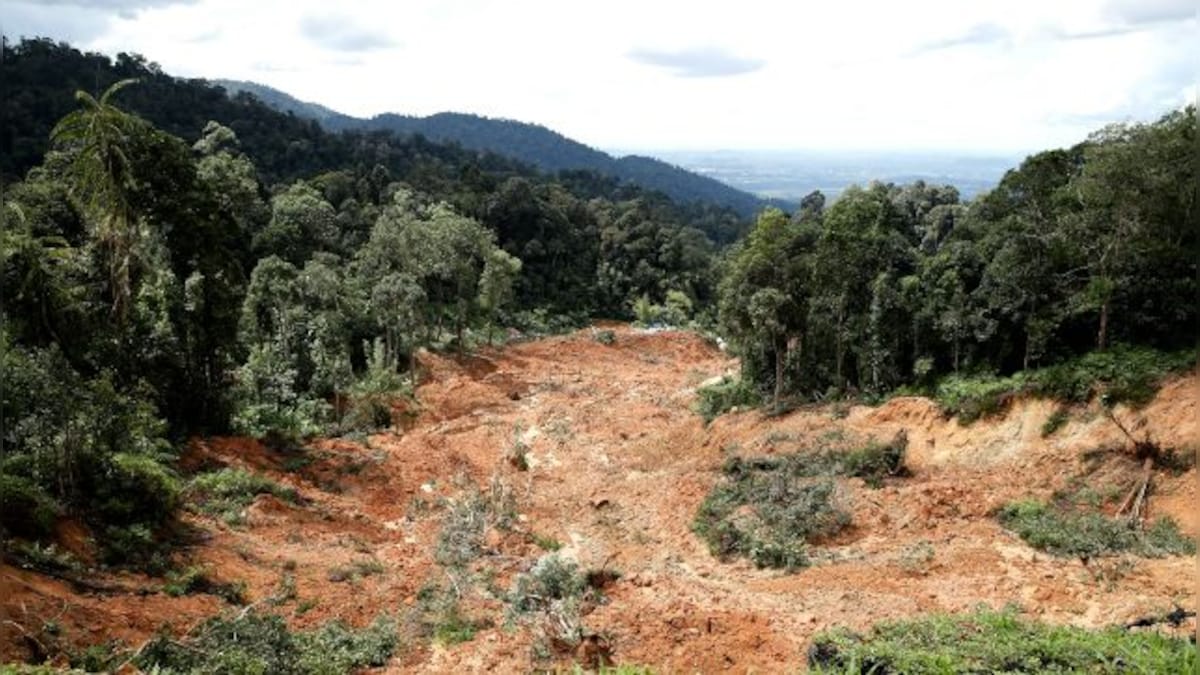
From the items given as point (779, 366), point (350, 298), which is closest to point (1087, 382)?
point (779, 366)

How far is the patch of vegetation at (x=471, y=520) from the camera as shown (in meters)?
14.4

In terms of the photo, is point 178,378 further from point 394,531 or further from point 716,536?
point 716,536

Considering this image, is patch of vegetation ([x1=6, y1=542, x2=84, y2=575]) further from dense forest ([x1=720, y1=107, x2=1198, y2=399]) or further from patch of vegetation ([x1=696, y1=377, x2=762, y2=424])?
patch of vegetation ([x1=696, y1=377, x2=762, y2=424])

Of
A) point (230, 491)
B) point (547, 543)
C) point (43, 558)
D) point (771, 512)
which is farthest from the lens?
point (771, 512)

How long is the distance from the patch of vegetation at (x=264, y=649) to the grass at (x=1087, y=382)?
46.4ft

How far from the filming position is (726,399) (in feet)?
86.7

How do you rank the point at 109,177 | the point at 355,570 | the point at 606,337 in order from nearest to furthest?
the point at 355,570, the point at 109,177, the point at 606,337

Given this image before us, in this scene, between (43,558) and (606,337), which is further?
(606,337)

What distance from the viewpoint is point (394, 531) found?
640 inches

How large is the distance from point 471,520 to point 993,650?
34.5ft

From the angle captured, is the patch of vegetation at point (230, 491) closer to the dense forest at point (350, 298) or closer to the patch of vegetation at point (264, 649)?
the dense forest at point (350, 298)

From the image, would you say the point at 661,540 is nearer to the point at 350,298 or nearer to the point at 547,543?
the point at 547,543

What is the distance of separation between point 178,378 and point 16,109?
4654 cm

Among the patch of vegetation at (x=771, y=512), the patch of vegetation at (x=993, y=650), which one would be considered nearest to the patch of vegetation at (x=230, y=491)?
the patch of vegetation at (x=771, y=512)
